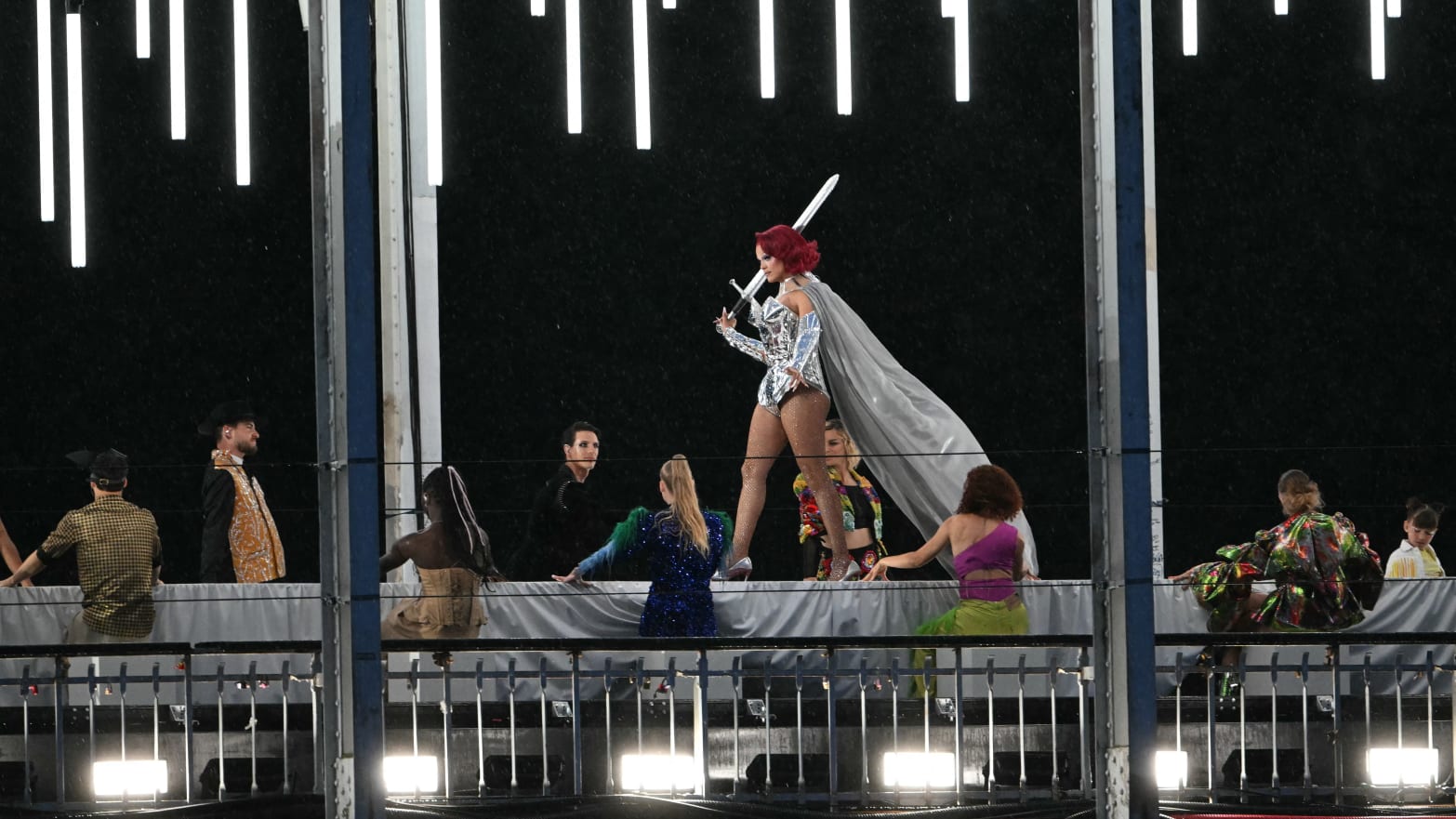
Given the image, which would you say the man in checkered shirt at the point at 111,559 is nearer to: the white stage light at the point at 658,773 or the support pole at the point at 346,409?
the white stage light at the point at 658,773

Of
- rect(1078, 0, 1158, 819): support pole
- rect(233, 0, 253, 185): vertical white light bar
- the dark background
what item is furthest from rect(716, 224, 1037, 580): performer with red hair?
the dark background

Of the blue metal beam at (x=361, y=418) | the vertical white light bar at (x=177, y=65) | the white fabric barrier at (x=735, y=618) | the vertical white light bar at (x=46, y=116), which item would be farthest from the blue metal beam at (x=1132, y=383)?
the vertical white light bar at (x=46, y=116)

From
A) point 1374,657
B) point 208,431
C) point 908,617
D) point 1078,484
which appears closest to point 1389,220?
point 1078,484

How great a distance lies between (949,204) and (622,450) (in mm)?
2190

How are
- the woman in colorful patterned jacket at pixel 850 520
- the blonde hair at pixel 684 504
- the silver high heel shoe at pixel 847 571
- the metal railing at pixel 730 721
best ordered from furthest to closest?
the woman in colorful patterned jacket at pixel 850 520 → the silver high heel shoe at pixel 847 571 → the blonde hair at pixel 684 504 → the metal railing at pixel 730 721

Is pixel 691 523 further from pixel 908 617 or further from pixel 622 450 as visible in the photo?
pixel 622 450

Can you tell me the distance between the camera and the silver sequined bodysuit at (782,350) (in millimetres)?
6820

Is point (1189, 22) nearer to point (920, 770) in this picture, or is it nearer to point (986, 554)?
point (986, 554)

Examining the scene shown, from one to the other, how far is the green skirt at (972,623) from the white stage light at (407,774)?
142 cm

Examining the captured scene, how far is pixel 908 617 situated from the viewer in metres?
6.14

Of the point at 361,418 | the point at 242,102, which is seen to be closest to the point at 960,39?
the point at 242,102

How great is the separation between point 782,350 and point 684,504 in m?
0.99

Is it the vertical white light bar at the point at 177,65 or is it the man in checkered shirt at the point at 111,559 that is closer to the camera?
the man in checkered shirt at the point at 111,559

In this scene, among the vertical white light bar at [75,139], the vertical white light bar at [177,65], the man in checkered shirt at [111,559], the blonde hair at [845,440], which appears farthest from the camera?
the vertical white light bar at [75,139]
